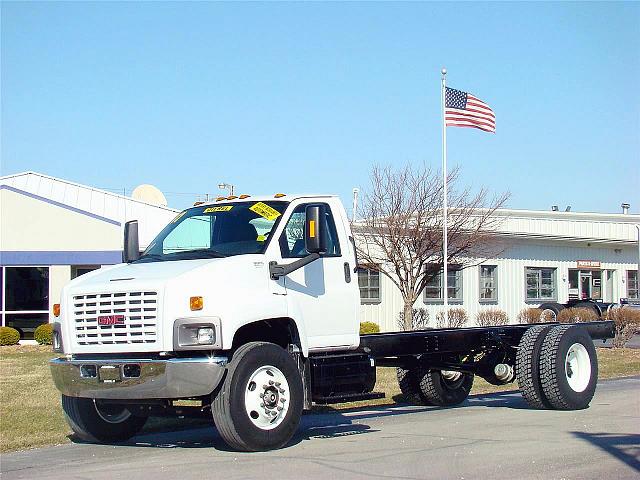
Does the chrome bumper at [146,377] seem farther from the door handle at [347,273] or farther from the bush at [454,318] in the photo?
the bush at [454,318]

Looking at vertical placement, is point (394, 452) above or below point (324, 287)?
below

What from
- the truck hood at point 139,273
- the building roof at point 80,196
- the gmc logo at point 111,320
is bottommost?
the gmc logo at point 111,320

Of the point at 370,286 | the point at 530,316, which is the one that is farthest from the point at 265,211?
the point at 370,286

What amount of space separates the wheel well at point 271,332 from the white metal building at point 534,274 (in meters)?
24.0

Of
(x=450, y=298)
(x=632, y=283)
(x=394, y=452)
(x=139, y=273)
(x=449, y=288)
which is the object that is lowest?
(x=394, y=452)

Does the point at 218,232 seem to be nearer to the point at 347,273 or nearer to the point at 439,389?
the point at 347,273

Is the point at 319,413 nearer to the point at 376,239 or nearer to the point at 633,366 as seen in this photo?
the point at 633,366

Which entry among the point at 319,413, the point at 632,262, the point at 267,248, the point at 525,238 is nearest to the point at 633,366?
the point at 319,413

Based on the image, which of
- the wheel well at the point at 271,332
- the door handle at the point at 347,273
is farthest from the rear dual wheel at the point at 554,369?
the wheel well at the point at 271,332

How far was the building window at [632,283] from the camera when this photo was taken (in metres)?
44.6

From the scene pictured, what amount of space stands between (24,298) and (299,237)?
77.7ft

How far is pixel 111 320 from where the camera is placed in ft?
30.5

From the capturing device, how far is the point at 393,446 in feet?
31.5

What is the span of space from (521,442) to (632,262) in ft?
123
